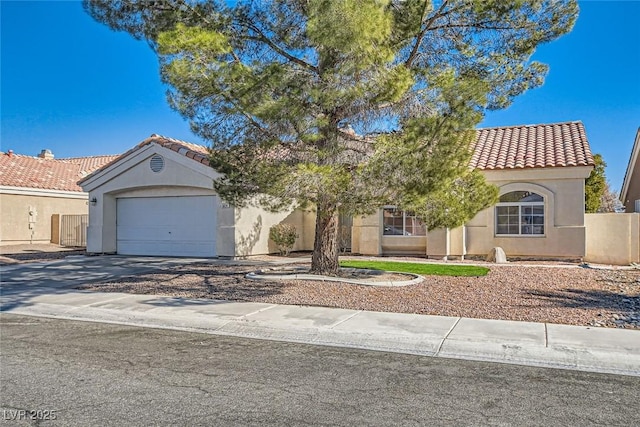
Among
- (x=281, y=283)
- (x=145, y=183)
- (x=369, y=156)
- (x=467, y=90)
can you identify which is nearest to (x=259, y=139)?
(x=369, y=156)

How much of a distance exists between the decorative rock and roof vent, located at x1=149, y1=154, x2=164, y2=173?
1224 cm

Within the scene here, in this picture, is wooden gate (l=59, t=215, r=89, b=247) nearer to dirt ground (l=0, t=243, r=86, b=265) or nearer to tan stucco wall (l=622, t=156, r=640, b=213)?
dirt ground (l=0, t=243, r=86, b=265)

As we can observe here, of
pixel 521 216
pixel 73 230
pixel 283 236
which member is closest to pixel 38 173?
pixel 73 230

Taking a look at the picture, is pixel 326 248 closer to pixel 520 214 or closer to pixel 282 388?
pixel 282 388

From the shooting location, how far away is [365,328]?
823cm

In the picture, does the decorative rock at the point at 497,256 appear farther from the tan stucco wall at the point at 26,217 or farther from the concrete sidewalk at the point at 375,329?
the tan stucco wall at the point at 26,217

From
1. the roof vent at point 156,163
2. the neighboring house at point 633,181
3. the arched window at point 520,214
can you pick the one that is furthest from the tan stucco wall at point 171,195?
the neighboring house at point 633,181

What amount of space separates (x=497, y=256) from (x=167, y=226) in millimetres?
12126

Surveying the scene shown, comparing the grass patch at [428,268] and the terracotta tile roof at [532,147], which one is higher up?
the terracotta tile roof at [532,147]

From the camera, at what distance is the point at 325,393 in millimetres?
5461

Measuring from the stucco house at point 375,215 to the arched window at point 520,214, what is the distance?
0.03 metres

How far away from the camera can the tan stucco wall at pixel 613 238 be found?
17828 millimetres

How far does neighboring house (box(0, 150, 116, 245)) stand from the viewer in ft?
87.5

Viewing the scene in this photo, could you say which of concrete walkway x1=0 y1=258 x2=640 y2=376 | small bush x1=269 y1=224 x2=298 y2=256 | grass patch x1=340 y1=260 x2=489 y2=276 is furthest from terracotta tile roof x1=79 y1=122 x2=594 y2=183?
concrete walkway x1=0 y1=258 x2=640 y2=376
